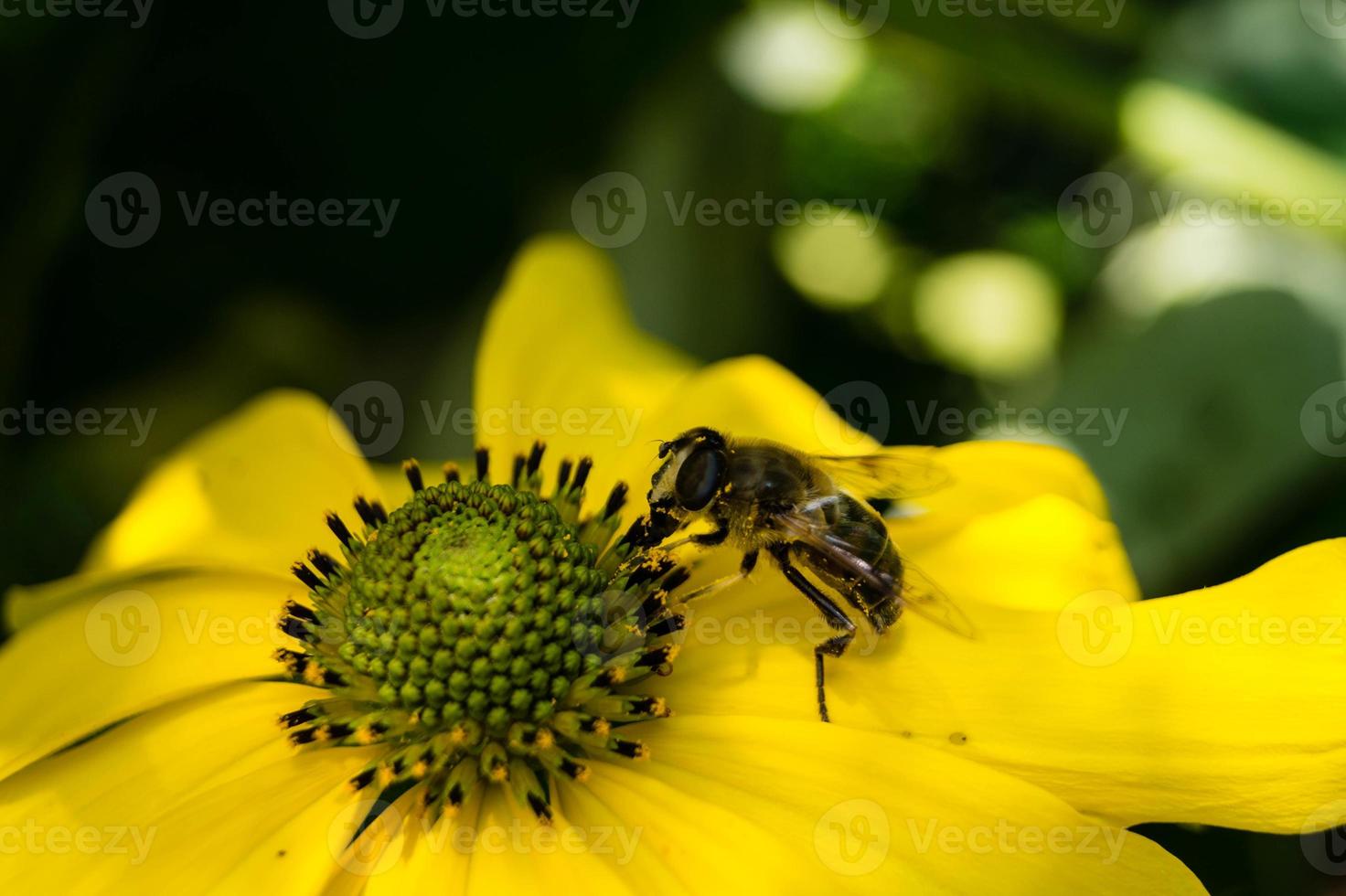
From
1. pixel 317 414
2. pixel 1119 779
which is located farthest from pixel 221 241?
pixel 1119 779

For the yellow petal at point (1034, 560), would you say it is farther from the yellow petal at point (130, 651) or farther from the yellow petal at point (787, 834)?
the yellow petal at point (130, 651)

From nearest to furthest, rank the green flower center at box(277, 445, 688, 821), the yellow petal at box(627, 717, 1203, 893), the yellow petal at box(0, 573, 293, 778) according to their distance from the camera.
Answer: the yellow petal at box(627, 717, 1203, 893) → the green flower center at box(277, 445, 688, 821) → the yellow petal at box(0, 573, 293, 778)


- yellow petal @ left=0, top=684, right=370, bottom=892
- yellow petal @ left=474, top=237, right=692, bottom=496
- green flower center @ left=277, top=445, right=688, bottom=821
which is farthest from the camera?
yellow petal @ left=474, top=237, right=692, bottom=496

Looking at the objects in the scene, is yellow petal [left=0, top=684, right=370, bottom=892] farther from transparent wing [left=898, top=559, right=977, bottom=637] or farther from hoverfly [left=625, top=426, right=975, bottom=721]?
transparent wing [left=898, top=559, right=977, bottom=637]

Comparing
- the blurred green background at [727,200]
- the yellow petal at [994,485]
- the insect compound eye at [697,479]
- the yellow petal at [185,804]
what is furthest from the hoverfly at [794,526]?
the blurred green background at [727,200]

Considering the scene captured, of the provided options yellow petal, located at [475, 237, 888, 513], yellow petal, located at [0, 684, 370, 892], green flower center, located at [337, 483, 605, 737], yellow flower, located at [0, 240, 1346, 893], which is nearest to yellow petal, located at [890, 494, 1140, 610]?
yellow flower, located at [0, 240, 1346, 893]

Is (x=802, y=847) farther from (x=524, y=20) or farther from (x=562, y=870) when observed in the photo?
(x=524, y=20)
